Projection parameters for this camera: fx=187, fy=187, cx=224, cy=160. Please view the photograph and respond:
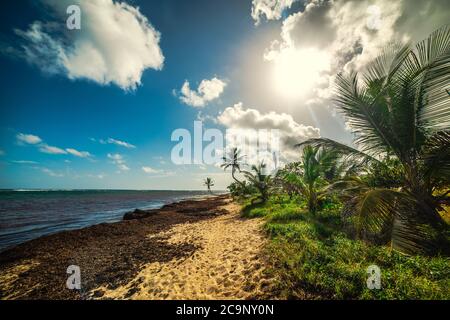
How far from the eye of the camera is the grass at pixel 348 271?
2.91 metres

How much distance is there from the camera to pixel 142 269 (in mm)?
5574

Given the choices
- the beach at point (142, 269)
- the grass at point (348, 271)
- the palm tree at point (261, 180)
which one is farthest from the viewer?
the palm tree at point (261, 180)

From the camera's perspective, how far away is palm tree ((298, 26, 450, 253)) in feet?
12.0

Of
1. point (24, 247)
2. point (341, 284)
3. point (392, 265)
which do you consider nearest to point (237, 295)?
point (341, 284)

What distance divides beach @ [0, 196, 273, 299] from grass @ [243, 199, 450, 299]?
53 centimetres

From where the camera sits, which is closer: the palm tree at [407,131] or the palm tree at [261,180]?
the palm tree at [407,131]

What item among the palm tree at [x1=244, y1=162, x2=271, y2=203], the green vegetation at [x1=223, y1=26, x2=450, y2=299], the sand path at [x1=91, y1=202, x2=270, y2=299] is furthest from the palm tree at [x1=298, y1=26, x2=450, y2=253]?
the palm tree at [x1=244, y1=162, x2=271, y2=203]

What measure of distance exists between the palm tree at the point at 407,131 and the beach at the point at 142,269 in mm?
2745

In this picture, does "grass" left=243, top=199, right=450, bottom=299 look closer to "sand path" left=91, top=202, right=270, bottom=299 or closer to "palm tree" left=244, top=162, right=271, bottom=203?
"sand path" left=91, top=202, right=270, bottom=299

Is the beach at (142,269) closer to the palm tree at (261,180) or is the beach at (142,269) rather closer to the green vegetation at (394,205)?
the green vegetation at (394,205)

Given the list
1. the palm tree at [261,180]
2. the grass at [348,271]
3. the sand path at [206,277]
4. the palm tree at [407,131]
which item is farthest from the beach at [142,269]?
the palm tree at [261,180]

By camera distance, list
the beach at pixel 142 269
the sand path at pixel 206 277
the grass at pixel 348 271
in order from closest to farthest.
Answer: the grass at pixel 348 271 < the sand path at pixel 206 277 < the beach at pixel 142 269

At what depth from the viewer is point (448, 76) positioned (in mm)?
3842
